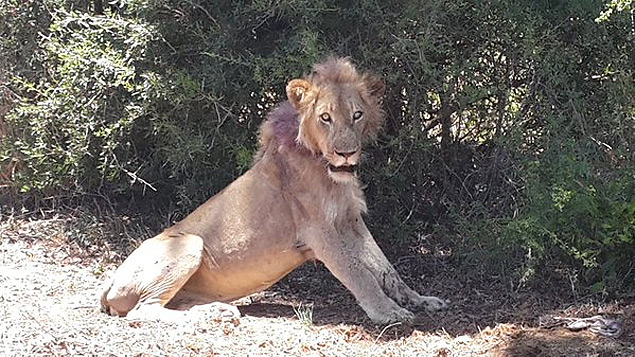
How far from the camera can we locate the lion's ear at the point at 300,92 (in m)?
5.87

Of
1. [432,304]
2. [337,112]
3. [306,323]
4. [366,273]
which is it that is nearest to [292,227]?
[366,273]

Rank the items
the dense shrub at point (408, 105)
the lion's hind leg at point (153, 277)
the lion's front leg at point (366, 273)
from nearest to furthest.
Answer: the lion's front leg at point (366, 273), the lion's hind leg at point (153, 277), the dense shrub at point (408, 105)

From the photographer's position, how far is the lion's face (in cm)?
571

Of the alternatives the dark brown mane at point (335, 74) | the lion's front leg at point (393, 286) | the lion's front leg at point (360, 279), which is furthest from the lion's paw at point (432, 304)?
the dark brown mane at point (335, 74)

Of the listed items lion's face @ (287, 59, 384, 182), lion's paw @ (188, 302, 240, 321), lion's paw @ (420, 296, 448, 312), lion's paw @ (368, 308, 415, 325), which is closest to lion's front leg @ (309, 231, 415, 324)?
lion's paw @ (368, 308, 415, 325)

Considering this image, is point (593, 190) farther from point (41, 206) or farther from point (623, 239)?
point (41, 206)

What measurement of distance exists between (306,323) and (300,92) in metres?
1.42

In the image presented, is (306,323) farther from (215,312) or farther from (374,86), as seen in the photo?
(374,86)

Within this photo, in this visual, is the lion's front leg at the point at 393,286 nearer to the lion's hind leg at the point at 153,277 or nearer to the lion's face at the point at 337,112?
the lion's face at the point at 337,112

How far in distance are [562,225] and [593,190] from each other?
0.29 meters

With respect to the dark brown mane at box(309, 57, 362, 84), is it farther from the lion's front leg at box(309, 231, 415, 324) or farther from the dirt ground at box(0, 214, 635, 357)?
the dirt ground at box(0, 214, 635, 357)

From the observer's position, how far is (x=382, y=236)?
7.37m

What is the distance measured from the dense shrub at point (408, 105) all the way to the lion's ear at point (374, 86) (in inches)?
22.6

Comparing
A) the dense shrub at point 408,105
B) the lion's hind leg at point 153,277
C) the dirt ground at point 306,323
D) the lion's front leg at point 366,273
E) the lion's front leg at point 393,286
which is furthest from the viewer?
the dense shrub at point 408,105
